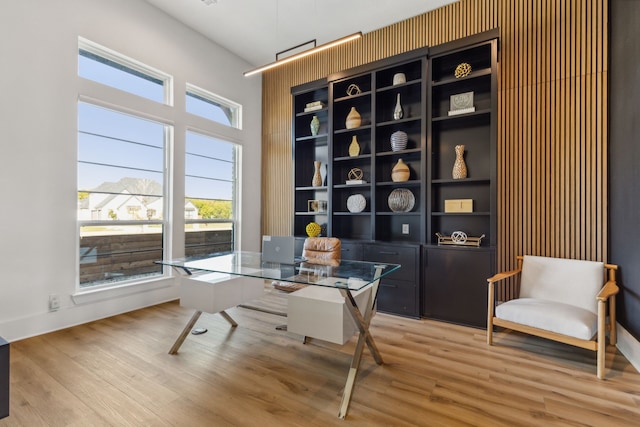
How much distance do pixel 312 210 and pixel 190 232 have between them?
1.91m

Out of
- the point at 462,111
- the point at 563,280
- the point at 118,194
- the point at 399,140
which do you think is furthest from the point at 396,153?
the point at 118,194

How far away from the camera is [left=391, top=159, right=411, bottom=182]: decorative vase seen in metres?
3.89

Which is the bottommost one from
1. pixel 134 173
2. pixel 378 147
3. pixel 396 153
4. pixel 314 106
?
pixel 134 173

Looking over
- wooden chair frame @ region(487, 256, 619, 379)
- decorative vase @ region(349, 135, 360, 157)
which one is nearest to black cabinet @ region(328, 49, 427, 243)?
decorative vase @ region(349, 135, 360, 157)

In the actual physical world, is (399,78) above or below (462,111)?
above

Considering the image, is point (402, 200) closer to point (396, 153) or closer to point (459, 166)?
point (396, 153)

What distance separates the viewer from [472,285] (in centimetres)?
324

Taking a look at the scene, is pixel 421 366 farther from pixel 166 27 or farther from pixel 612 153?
pixel 166 27

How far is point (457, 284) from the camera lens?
131 inches

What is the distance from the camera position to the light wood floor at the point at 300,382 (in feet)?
5.89

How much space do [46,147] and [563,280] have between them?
5.27m

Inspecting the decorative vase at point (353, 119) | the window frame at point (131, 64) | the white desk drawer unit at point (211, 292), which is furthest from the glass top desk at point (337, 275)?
the window frame at point (131, 64)

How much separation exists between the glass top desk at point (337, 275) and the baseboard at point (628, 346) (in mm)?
1951

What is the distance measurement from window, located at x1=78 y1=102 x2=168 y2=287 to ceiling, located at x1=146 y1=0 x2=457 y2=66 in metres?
1.60
